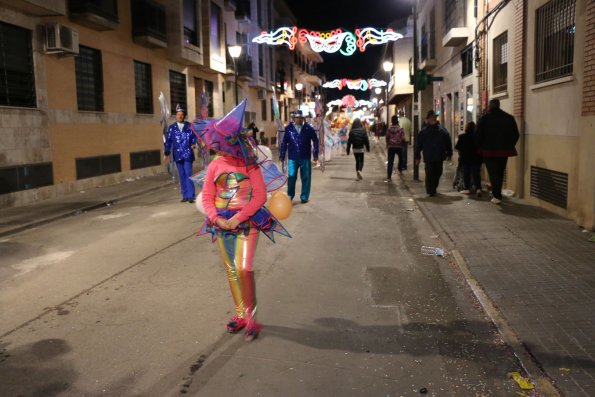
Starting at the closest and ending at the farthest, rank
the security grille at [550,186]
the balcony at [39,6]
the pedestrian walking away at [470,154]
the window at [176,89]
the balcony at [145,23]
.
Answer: the security grille at [550,186]
the pedestrian walking away at [470,154]
the balcony at [39,6]
the balcony at [145,23]
the window at [176,89]

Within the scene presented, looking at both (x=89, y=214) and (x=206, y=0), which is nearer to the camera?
(x=89, y=214)

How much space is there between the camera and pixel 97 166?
16109mm

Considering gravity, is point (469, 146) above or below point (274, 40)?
below

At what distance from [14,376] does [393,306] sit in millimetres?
3178

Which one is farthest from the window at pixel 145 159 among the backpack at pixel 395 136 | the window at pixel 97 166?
the backpack at pixel 395 136

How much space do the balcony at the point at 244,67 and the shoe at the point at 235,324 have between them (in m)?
28.0

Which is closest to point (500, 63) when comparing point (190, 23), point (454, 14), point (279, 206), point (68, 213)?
point (454, 14)

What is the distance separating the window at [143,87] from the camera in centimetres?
1931

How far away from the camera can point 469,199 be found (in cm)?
1152

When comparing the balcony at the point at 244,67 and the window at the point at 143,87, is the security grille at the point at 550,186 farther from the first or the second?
the balcony at the point at 244,67

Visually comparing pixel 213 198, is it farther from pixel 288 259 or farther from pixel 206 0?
pixel 206 0

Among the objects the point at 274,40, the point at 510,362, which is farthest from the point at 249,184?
the point at 274,40

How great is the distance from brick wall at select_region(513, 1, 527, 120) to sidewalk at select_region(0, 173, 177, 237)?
30.6ft

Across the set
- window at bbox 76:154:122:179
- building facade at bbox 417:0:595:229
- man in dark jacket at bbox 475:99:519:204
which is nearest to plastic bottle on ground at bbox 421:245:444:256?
building facade at bbox 417:0:595:229
